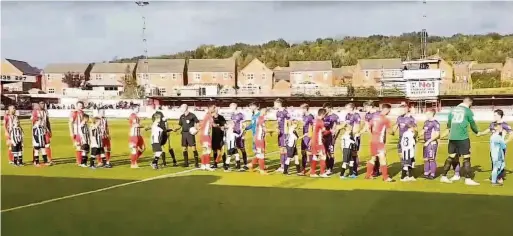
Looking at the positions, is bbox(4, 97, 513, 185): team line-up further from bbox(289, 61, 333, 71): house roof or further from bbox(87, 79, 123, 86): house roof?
bbox(87, 79, 123, 86): house roof

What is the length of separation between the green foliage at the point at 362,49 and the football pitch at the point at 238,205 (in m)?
113

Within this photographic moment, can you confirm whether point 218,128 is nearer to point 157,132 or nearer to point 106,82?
point 157,132

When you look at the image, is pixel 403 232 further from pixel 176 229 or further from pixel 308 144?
pixel 308 144

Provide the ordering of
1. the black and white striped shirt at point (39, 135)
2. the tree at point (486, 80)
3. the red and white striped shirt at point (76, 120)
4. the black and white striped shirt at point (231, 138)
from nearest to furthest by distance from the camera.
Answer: the black and white striped shirt at point (231, 138)
the red and white striped shirt at point (76, 120)
the black and white striped shirt at point (39, 135)
the tree at point (486, 80)

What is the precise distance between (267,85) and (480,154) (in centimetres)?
9308

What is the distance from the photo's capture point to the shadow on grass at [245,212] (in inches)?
377

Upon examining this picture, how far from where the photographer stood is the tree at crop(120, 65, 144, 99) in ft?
340

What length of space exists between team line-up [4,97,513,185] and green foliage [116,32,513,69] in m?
111

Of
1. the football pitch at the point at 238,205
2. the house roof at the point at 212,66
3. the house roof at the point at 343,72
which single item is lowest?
the football pitch at the point at 238,205

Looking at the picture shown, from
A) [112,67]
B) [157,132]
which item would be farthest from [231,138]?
[112,67]

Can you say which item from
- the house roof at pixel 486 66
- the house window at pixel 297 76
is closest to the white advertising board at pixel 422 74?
the house roof at pixel 486 66

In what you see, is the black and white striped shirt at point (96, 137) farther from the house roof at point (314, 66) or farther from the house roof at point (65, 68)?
the house roof at point (65, 68)

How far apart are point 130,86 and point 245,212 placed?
104756 millimetres

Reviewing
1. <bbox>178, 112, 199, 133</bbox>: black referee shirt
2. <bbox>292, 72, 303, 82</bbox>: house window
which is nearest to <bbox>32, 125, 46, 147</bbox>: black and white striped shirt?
<bbox>178, 112, 199, 133</bbox>: black referee shirt
